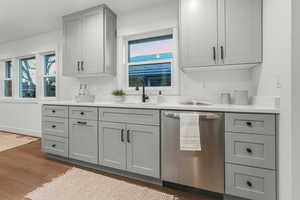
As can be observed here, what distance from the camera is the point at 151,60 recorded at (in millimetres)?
2592

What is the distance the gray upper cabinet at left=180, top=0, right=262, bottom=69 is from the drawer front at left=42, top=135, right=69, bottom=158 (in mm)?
2163

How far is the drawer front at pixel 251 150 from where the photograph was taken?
4.39 ft

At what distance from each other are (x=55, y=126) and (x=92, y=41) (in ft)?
5.04

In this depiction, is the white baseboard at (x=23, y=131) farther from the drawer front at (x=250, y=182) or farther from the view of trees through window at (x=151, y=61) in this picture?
the drawer front at (x=250, y=182)

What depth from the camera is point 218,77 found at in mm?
2145

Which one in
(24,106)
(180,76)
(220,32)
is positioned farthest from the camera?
(24,106)

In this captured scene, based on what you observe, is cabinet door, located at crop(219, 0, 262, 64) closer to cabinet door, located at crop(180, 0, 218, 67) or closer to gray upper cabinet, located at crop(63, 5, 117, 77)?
cabinet door, located at crop(180, 0, 218, 67)

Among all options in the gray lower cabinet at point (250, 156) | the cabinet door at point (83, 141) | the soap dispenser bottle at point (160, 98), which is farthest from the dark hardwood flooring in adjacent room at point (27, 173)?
the soap dispenser bottle at point (160, 98)

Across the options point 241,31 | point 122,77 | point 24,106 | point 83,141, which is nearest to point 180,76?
point 241,31

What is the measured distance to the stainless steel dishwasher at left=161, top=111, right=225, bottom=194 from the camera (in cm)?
151

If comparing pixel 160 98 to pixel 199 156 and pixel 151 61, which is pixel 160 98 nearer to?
pixel 151 61

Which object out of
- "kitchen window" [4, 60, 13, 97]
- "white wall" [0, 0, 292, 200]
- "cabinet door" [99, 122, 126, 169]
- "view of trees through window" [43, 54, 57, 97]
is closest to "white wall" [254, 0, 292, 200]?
"white wall" [0, 0, 292, 200]

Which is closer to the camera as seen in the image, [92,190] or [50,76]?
[92,190]

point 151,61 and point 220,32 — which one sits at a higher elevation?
point 220,32
